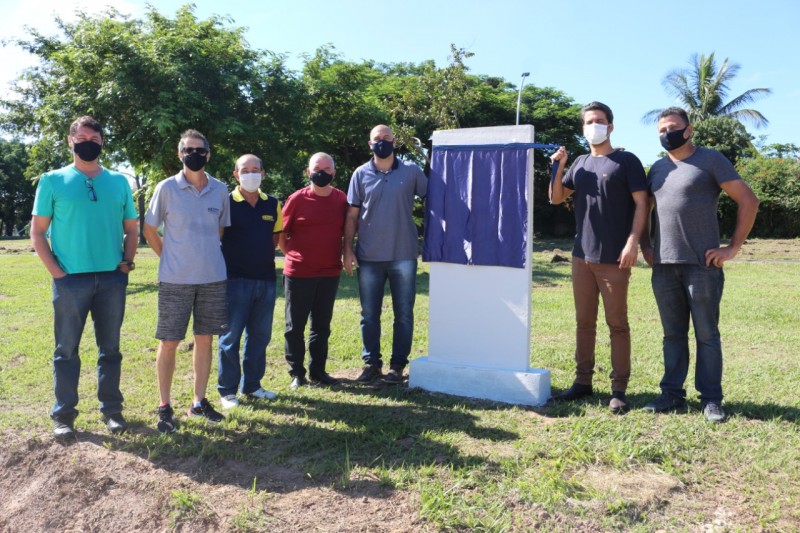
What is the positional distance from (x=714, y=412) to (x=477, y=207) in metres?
2.25

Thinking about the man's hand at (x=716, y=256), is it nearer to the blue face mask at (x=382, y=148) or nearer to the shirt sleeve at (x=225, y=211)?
the blue face mask at (x=382, y=148)

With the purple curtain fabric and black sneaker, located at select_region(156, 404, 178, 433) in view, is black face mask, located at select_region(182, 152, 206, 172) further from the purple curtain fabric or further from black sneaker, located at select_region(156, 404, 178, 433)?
the purple curtain fabric

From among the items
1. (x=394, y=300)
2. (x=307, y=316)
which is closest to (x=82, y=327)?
(x=307, y=316)

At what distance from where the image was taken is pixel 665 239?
451 centimetres

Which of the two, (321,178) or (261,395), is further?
(321,178)

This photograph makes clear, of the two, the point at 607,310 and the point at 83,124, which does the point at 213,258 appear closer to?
the point at 83,124

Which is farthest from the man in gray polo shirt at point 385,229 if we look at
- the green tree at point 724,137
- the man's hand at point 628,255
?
the green tree at point 724,137

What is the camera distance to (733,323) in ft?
28.0

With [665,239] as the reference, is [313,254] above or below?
below

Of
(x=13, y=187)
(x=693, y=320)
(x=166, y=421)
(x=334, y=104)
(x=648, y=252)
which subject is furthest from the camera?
(x=13, y=187)

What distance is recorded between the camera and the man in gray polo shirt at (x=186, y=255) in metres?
4.52

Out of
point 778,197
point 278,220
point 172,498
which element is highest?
point 778,197

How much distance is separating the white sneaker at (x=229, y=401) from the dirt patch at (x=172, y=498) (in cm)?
93

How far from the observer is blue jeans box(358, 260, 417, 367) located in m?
5.56
